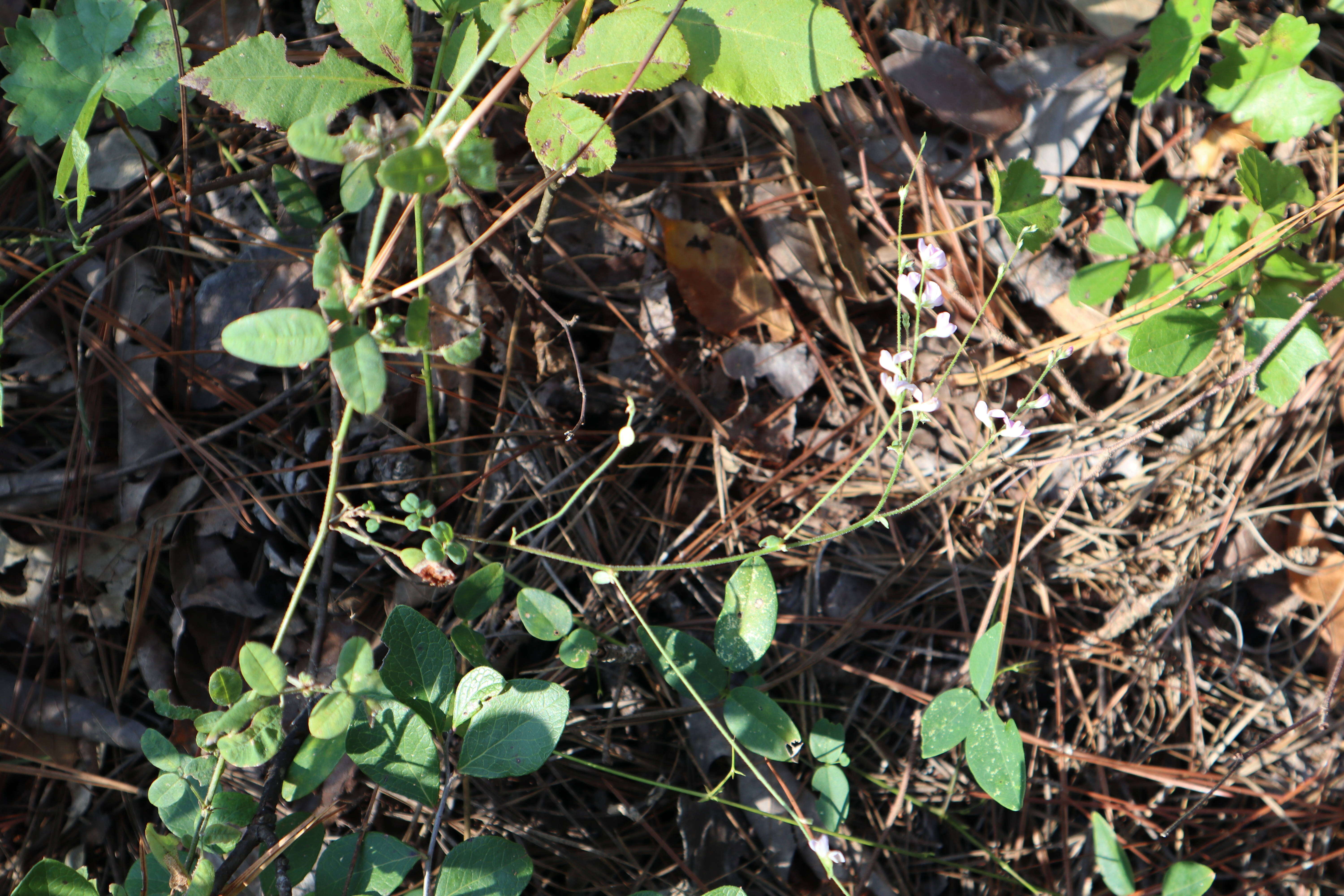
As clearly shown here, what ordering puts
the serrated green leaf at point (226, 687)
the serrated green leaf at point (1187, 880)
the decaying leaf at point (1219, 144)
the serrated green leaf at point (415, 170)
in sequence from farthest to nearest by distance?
the decaying leaf at point (1219, 144) < the serrated green leaf at point (1187, 880) < the serrated green leaf at point (226, 687) < the serrated green leaf at point (415, 170)

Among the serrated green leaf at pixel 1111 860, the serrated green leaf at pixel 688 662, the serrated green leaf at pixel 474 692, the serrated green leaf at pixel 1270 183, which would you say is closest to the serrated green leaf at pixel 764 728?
the serrated green leaf at pixel 688 662

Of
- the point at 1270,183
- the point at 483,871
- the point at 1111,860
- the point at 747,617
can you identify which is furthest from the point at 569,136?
the point at 1111,860

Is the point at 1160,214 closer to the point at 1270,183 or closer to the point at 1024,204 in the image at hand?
the point at 1270,183

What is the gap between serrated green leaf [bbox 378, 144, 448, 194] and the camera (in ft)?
2.99

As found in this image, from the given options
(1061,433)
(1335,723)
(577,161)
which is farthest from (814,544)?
(1335,723)

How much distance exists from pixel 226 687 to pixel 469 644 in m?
0.43

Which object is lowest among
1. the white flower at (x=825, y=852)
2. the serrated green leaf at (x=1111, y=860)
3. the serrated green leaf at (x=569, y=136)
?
the serrated green leaf at (x=1111, y=860)

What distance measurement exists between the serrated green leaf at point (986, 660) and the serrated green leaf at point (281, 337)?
1412 millimetres

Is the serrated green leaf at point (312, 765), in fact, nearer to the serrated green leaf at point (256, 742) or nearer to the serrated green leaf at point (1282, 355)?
the serrated green leaf at point (256, 742)

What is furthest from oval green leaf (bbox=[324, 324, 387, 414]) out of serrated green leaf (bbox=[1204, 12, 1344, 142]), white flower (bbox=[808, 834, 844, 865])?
serrated green leaf (bbox=[1204, 12, 1344, 142])

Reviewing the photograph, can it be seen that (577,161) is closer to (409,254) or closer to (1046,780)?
(409,254)

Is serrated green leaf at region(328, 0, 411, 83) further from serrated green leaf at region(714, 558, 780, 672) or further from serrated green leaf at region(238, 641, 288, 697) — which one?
serrated green leaf at region(714, 558, 780, 672)

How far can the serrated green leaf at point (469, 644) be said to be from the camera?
1.48m

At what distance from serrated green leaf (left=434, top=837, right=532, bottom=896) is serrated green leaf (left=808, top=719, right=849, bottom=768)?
72cm
